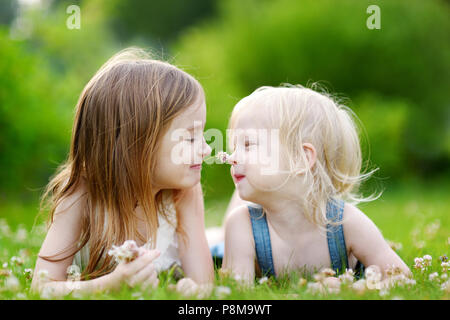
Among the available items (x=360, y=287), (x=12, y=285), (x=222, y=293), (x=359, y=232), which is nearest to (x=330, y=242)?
(x=359, y=232)

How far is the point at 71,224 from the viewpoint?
268cm

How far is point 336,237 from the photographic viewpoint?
110 inches

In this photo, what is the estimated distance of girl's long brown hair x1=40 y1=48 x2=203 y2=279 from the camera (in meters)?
2.68

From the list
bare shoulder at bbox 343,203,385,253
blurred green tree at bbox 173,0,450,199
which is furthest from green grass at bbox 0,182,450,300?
blurred green tree at bbox 173,0,450,199

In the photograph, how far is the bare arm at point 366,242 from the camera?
2.68 metres

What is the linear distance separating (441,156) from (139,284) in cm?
1343

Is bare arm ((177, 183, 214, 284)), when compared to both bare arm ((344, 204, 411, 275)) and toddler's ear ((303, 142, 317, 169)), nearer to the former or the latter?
toddler's ear ((303, 142, 317, 169))

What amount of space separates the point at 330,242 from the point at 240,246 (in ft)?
1.57

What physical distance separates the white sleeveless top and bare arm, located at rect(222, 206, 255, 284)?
0.32m

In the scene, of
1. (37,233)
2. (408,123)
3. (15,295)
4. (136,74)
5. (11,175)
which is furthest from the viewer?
(408,123)

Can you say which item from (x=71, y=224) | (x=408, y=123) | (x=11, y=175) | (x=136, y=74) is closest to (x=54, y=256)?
(x=71, y=224)

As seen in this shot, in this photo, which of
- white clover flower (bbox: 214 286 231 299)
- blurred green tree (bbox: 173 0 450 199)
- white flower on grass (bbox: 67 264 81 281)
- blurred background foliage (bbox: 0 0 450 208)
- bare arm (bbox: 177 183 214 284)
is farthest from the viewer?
blurred green tree (bbox: 173 0 450 199)
